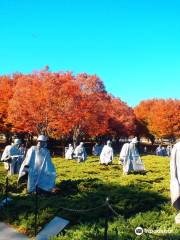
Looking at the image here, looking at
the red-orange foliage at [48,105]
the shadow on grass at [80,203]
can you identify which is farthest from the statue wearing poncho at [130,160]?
the red-orange foliage at [48,105]

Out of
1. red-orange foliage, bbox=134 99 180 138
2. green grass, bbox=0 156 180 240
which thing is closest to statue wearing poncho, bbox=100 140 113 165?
green grass, bbox=0 156 180 240

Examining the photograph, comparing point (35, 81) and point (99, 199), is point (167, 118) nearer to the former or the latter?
point (35, 81)

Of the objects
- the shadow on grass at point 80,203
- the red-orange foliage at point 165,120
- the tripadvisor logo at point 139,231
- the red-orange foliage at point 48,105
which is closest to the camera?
the tripadvisor logo at point 139,231

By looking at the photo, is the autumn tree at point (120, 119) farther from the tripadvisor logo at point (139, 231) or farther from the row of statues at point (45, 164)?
Answer: the tripadvisor logo at point (139, 231)

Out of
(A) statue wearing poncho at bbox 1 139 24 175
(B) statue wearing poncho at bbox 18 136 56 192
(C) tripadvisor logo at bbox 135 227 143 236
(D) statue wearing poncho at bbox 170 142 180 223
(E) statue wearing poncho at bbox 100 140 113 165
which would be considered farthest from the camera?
(E) statue wearing poncho at bbox 100 140 113 165

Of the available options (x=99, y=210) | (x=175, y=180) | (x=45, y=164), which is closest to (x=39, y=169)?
(x=45, y=164)

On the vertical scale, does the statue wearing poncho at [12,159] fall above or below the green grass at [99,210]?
above

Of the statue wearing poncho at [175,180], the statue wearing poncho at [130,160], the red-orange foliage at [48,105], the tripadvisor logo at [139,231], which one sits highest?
the red-orange foliage at [48,105]

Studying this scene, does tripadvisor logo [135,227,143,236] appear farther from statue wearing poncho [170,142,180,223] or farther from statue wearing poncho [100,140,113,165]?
statue wearing poncho [100,140,113,165]

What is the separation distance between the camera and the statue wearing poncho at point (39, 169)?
44.3 feet

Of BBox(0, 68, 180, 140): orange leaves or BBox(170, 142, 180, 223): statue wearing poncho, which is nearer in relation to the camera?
BBox(170, 142, 180, 223): statue wearing poncho

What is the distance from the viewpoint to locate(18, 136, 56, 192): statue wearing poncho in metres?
13.5

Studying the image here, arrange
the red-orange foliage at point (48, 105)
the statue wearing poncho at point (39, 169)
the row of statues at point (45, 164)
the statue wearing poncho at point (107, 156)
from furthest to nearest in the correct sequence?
the red-orange foliage at point (48, 105)
the statue wearing poncho at point (107, 156)
the statue wearing poncho at point (39, 169)
the row of statues at point (45, 164)

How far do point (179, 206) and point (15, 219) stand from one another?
17.3 ft
